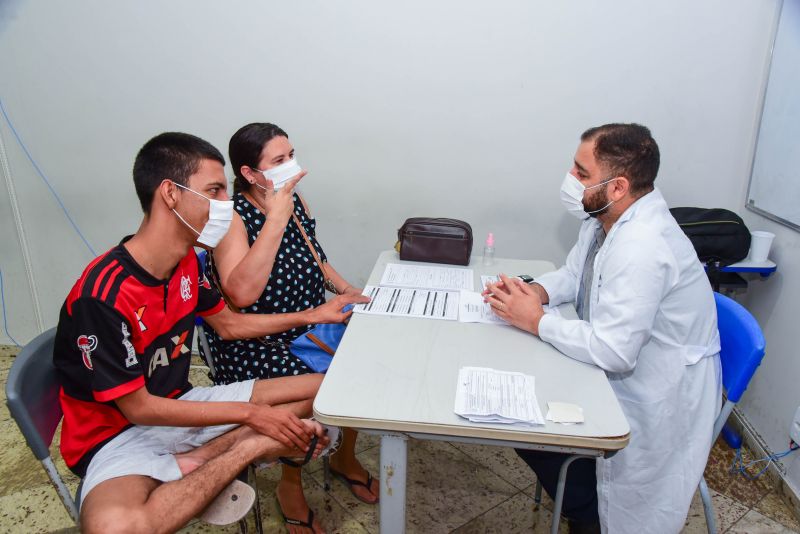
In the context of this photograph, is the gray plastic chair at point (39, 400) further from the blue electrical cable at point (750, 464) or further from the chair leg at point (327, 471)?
the blue electrical cable at point (750, 464)

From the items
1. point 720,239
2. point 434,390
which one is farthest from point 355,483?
point 720,239

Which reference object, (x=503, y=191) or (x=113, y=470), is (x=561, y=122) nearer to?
(x=503, y=191)

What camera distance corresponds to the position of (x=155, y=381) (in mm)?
1346

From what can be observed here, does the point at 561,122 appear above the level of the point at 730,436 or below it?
above

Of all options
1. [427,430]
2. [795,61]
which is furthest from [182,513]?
[795,61]

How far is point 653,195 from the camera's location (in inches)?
55.7

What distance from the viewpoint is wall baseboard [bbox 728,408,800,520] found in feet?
6.06

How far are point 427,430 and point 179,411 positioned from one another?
2.07 feet

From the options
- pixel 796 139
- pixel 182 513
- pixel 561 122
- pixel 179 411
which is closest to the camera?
pixel 182 513

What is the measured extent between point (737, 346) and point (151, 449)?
1.50 metres

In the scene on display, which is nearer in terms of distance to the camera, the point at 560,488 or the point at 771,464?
the point at 560,488

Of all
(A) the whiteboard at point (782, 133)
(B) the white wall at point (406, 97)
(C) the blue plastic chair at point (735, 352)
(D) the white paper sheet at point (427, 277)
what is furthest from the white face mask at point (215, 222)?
(A) the whiteboard at point (782, 133)

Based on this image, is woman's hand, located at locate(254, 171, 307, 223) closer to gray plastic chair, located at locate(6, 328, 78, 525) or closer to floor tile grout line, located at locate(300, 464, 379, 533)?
gray plastic chair, located at locate(6, 328, 78, 525)

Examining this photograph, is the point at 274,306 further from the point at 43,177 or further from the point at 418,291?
the point at 43,177
